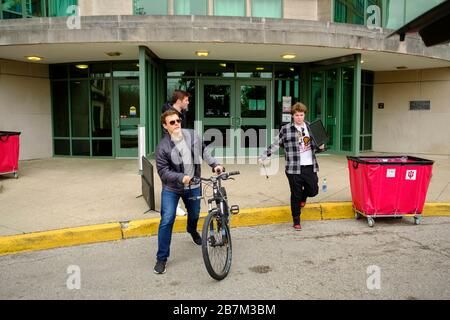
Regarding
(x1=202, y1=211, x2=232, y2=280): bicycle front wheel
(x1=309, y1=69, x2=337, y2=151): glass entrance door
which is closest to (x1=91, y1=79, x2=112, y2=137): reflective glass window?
(x1=309, y1=69, x2=337, y2=151): glass entrance door

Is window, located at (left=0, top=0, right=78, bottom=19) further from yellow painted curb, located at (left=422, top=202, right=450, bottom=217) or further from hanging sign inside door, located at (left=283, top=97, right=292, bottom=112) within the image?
yellow painted curb, located at (left=422, top=202, right=450, bottom=217)

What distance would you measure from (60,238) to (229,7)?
8416 millimetres

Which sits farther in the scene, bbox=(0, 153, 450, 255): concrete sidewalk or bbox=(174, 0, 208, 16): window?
bbox=(174, 0, 208, 16): window

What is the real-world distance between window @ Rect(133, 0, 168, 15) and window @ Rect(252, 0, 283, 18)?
2456 mm

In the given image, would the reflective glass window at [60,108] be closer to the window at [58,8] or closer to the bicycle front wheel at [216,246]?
the window at [58,8]

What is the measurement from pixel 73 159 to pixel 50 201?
5.75m

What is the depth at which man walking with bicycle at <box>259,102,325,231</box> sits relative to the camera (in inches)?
233

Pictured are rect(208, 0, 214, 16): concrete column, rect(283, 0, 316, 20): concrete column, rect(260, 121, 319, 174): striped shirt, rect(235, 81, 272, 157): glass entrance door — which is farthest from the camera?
rect(235, 81, 272, 157): glass entrance door

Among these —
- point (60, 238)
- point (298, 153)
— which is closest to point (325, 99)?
point (298, 153)

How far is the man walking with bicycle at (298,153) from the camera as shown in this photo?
593 centimetres

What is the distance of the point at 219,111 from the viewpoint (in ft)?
41.9

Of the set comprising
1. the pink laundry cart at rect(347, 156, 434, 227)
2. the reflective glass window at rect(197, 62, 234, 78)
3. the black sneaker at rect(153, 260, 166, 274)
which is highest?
the reflective glass window at rect(197, 62, 234, 78)

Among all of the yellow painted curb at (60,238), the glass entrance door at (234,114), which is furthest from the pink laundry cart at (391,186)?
the glass entrance door at (234,114)
